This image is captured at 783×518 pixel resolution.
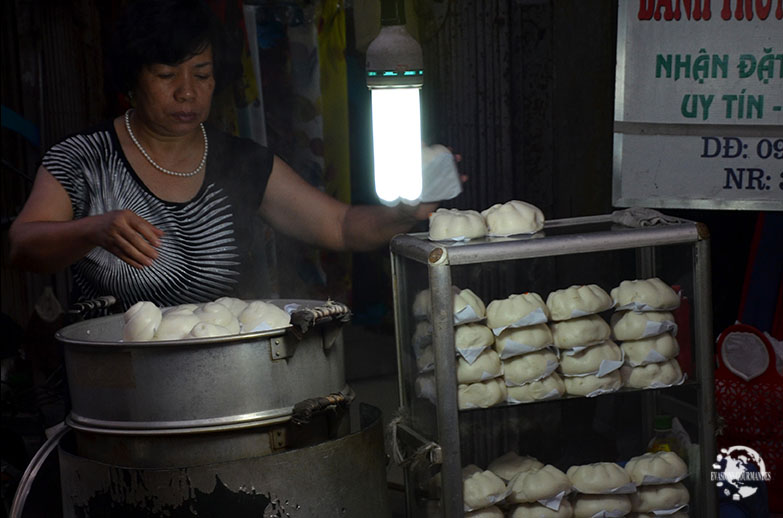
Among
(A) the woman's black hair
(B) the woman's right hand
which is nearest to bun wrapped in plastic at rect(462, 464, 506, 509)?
(B) the woman's right hand

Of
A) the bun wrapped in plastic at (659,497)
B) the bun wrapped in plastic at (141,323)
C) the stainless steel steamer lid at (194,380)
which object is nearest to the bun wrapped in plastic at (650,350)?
the bun wrapped in plastic at (659,497)

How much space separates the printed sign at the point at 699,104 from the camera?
12.0 ft

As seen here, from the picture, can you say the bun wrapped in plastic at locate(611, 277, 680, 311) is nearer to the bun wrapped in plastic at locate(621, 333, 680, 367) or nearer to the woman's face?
the bun wrapped in plastic at locate(621, 333, 680, 367)

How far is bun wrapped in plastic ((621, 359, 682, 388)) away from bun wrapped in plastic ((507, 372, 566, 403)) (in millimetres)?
241

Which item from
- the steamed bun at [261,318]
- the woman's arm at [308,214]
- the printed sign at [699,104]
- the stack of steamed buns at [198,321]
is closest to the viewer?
the stack of steamed buns at [198,321]

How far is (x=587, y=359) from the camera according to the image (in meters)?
2.80

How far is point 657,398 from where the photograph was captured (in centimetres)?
326

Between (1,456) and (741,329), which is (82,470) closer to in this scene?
(1,456)

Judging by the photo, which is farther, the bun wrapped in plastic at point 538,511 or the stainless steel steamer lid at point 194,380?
the bun wrapped in plastic at point 538,511

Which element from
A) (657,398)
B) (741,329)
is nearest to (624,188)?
(741,329)

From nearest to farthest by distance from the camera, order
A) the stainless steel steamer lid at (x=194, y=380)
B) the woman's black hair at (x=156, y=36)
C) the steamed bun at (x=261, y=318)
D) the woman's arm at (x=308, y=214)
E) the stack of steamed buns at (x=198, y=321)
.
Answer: the stainless steel steamer lid at (x=194, y=380) → the stack of steamed buns at (x=198, y=321) → the steamed bun at (x=261, y=318) → the woman's black hair at (x=156, y=36) → the woman's arm at (x=308, y=214)

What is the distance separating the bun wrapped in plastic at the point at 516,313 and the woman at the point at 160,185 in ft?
1.40

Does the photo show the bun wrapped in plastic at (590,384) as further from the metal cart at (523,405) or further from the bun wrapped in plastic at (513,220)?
the bun wrapped in plastic at (513,220)

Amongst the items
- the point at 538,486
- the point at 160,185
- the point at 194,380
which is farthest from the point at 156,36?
the point at 538,486
